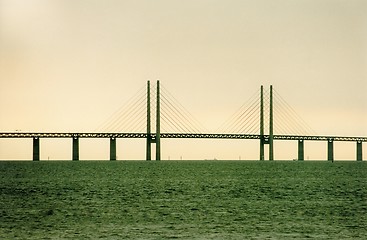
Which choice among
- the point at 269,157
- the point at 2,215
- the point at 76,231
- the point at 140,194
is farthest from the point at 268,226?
the point at 269,157

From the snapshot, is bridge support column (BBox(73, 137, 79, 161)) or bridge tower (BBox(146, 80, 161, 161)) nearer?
bridge tower (BBox(146, 80, 161, 161))

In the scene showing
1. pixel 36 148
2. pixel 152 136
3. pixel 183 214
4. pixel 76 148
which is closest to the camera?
pixel 183 214

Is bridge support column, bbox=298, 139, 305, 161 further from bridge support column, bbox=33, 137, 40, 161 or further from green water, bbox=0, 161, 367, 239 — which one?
green water, bbox=0, 161, 367, 239

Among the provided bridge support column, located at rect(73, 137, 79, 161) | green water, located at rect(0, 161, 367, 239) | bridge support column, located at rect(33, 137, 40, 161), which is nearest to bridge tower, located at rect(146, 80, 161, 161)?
bridge support column, located at rect(73, 137, 79, 161)

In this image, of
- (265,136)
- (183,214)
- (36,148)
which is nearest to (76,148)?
(36,148)

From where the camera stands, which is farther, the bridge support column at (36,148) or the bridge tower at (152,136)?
the bridge support column at (36,148)

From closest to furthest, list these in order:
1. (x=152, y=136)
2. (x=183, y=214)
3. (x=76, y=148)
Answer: (x=183, y=214) < (x=152, y=136) < (x=76, y=148)

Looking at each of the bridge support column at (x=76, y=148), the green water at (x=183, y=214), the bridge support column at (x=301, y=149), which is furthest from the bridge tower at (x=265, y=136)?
the green water at (x=183, y=214)

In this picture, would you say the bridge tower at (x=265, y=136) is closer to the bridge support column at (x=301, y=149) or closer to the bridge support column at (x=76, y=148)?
the bridge support column at (x=301, y=149)

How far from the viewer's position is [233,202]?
40.0 meters

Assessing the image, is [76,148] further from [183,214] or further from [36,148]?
[183,214]

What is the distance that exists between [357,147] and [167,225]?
11047 cm

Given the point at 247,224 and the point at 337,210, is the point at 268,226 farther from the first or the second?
the point at 337,210

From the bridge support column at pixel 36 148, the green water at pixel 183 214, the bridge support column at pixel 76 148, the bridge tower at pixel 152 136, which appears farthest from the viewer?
the bridge support column at pixel 76 148
